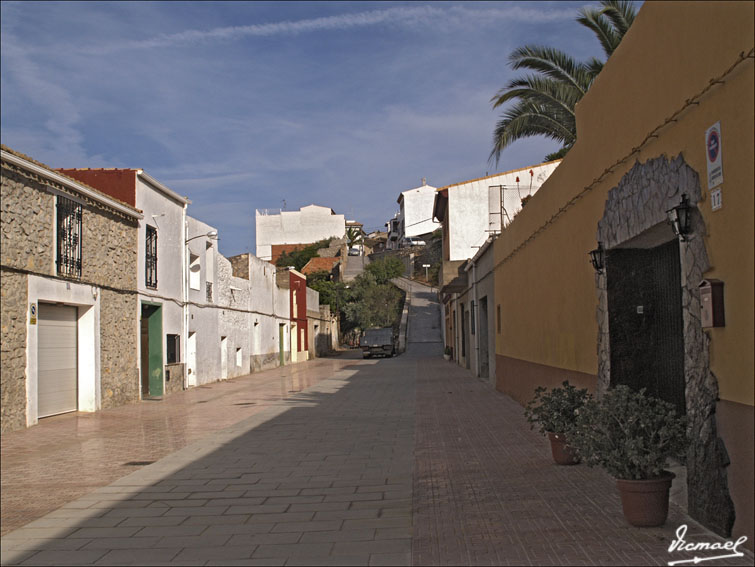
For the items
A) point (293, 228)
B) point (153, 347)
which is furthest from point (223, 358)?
point (293, 228)

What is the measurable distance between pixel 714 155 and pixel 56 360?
1289 cm

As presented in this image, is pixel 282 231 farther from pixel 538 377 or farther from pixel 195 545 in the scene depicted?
pixel 195 545

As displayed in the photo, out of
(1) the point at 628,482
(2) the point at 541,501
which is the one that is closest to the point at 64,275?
(2) the point at 541,501

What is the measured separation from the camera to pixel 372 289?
56.4 meters

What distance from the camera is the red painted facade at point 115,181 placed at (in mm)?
17359

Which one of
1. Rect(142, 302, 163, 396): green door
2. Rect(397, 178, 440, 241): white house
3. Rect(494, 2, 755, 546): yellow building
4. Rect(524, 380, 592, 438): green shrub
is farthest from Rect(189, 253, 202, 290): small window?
Rect(397, 178, 440, 241): white house

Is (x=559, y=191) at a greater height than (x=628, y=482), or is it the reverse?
(x=559, y=191)

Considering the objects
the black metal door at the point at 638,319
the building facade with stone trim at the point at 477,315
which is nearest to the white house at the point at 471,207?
the building facade with stone trim at the point at 477,315

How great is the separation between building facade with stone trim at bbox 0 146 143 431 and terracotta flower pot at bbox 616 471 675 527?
400 inches

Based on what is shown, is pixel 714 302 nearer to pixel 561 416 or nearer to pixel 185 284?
pixel 561 416

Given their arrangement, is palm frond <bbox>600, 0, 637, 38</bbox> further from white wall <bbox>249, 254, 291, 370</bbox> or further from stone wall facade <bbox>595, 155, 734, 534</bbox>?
white wall <bbox>249, 254, 291, 370</bbox>

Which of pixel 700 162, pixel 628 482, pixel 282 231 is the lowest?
pixel 628 482

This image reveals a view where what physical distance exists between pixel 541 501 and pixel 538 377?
633cm

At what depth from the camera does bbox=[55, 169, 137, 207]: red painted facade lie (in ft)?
57.0
